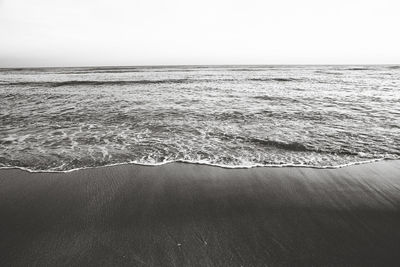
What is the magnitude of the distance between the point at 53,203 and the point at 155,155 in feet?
7.17

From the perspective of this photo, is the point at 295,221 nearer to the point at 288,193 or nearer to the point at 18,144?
the point at 288,193

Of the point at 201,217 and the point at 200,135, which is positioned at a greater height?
the point at 200,135

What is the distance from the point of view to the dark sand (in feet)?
8.31

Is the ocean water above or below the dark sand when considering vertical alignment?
above

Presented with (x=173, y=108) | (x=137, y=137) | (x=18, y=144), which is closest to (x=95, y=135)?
(x=137, y=137)

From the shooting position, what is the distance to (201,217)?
3182 mm

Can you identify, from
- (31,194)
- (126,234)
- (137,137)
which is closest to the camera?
(126,234)

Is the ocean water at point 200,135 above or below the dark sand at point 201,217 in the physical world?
above

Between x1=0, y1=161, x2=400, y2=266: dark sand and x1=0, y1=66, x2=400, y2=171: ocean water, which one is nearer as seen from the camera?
x1=0, y1=161, x2=400, y2=266: dark sand

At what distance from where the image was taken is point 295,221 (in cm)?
310

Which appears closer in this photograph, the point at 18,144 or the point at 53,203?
the point at 53,203

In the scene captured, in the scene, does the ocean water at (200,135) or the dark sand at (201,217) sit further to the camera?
the ocean water at (200,135)

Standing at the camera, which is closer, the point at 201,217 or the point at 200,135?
the point at 201,217

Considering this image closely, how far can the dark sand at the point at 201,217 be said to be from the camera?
253 centimetres
